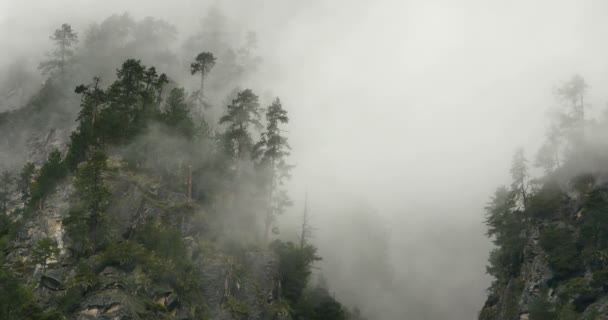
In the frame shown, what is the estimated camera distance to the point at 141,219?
48.6 m

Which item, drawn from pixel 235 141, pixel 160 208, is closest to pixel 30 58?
pixel 235 141

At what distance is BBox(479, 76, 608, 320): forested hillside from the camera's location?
5272 cm

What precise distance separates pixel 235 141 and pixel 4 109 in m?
46.4

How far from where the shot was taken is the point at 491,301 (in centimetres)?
6869

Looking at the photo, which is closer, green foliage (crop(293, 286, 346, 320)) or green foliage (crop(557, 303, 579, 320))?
green foliage (crop(557, 303, 579, 320))

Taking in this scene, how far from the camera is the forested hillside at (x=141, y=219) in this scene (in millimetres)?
41125

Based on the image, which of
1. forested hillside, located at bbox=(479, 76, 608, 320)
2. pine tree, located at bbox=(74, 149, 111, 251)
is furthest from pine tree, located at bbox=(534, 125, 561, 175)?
pine tree, located at bbox=(74, 149, 111, 251)

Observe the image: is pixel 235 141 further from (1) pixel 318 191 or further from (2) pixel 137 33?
(2) pixel 137 33

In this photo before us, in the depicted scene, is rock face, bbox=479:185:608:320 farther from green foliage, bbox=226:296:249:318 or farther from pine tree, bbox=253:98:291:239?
pine tree, bbox=253:98:291:239

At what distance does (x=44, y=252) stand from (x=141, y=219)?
9.29 metres

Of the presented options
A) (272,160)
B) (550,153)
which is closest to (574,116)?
(550,153)

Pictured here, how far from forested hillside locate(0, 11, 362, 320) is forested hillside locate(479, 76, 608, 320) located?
79.6ft

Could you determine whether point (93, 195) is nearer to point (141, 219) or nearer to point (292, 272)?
point (141, 219)

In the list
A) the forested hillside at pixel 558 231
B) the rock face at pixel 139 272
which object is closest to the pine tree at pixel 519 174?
the forested hillside at pixel 558 231
